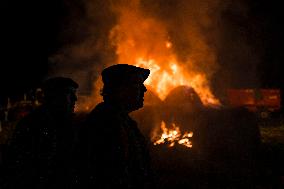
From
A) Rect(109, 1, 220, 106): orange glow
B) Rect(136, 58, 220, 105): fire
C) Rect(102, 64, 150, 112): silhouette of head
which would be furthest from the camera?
Rect(109, 1, 220, 106): orange glow

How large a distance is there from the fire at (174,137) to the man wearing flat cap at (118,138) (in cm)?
563

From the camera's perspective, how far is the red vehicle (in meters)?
21.0

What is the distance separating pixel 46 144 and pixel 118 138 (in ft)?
5.39

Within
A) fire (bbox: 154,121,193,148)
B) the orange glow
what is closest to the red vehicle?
the orange glow

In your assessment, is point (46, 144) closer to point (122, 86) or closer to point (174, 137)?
point (122, 86)

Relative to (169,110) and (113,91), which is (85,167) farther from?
(169,110)

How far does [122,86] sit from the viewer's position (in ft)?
8.13

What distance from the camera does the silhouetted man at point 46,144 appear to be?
3385 mm

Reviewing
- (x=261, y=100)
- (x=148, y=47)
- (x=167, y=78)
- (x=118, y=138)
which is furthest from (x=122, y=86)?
(x=261, y=100)

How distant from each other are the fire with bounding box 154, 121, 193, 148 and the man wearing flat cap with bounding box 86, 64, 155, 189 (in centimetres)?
563

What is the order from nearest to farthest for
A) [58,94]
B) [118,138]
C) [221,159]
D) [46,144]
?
[118,138] → [46,144] → [58,94] → [221,159]

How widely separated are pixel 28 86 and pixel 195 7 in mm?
17719

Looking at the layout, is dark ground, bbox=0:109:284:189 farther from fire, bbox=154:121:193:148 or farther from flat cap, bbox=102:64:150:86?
flat cap, bbox=102:64:150:86

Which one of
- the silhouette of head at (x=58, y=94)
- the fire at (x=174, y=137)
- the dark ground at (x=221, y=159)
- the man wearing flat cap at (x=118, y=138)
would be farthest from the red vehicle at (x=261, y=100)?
the man wearing flat cap at (x=118, y=138)
